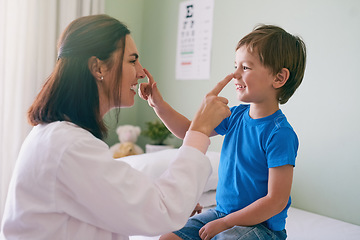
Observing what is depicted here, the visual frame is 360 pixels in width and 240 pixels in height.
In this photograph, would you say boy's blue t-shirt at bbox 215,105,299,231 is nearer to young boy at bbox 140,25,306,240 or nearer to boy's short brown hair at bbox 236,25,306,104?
young boy at bbox 140,25,306,240

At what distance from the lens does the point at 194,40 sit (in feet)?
8.33

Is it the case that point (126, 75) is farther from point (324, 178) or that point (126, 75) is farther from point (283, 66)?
point (324, 178)

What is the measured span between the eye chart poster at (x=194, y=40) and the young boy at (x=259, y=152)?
52.2 inches

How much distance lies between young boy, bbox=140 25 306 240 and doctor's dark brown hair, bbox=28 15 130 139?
1.52ft

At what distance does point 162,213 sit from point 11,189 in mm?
379

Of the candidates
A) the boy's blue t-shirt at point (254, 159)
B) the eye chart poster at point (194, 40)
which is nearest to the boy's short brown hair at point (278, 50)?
the boy's blue t-shirt at point (254, 159)

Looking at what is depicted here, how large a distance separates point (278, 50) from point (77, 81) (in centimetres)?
65

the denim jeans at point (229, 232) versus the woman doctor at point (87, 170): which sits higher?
the woman doctor at point (87, 170)

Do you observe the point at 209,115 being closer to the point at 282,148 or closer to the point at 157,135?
the point at 282,148

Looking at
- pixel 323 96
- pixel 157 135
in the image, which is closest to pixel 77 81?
pixel 323 96

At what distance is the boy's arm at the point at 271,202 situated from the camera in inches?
38.6

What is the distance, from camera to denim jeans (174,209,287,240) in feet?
3.22

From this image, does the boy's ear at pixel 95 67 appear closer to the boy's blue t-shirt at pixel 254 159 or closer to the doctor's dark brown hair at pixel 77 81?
the doctor's dark brown hair at pixel 77 81

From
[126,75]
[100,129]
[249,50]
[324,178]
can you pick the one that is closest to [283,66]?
[249,50]
